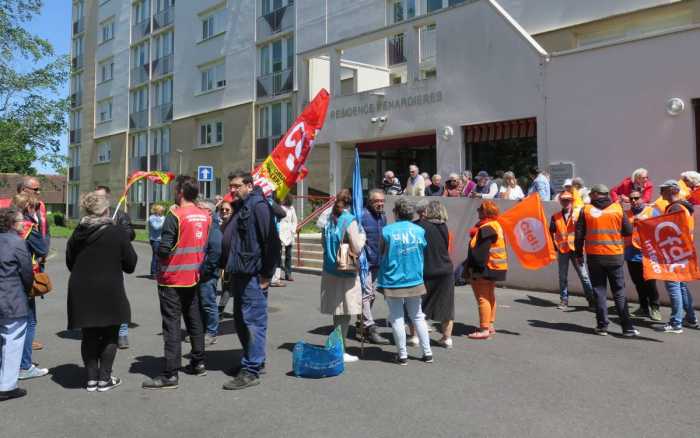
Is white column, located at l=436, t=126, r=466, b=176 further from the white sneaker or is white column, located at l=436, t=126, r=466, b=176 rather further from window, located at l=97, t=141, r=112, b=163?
window, located at l=97, t=141, r=112, b=163

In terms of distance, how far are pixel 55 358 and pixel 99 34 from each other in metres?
41.4

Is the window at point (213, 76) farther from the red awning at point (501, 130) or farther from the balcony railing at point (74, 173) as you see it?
the balcony railing at point (74, 173)

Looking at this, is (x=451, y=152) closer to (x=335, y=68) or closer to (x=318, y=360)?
(x=335, y=68)

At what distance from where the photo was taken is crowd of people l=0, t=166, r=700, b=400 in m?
5.18

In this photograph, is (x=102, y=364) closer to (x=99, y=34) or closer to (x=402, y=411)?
(x=402, y=411)

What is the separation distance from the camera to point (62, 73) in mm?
21312

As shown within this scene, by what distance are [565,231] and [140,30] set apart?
34.4m

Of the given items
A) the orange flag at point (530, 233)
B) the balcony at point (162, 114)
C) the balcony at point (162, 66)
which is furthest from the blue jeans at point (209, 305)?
the balcony at point (162, 66)

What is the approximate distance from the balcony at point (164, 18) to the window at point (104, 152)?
946cm

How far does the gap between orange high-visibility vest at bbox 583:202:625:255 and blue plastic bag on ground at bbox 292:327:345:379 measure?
3.74m

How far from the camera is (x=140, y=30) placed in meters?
37.0

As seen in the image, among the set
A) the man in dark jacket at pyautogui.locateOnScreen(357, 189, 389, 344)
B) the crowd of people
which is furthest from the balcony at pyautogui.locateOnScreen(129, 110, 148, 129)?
the man in dark jacket at pyautogui.locateOnScreen(357, 189, 389, 344)

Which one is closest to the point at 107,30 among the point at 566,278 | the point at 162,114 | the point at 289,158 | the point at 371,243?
the point at 162,114

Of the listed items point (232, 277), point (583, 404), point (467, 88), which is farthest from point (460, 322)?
point (467, 88)
